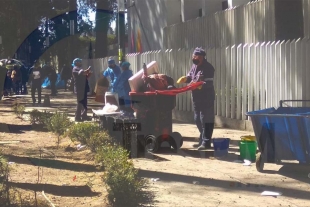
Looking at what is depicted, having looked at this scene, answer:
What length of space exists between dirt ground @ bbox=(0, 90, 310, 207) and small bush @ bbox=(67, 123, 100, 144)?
23 cm

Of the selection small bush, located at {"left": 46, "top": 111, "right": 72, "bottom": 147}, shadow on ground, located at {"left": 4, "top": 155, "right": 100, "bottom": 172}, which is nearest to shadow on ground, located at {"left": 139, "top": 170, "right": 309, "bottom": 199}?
shadow on ground, located at {"left": 4, "top": 155, "right": 100, "bottom": 172}

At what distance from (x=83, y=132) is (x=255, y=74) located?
413cm

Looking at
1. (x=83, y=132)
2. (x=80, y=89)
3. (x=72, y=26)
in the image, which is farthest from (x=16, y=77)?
(x=83, y=132)

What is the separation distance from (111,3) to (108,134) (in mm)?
27905

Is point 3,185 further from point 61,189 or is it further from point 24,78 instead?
point 24,78

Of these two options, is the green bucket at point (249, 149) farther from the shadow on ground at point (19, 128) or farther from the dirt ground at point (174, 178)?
the shadow on ground at point (19, 128)

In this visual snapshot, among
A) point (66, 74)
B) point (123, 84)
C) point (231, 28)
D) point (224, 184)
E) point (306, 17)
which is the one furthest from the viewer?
point (66, 74)

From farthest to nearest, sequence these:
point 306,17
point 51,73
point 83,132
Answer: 1. point 51,73
2. point 306,17
3. point 83,132

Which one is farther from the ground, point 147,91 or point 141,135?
point 147,91

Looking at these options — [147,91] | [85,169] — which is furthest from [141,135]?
[85,169]

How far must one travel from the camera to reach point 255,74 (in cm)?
1366

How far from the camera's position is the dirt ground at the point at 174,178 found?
24.5 feet

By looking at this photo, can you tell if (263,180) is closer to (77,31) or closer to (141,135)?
(141,135)

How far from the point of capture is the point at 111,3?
38688 mm
